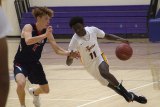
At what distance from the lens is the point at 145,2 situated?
16562 mm

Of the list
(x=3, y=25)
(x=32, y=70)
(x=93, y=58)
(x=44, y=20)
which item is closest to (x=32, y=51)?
(x=32, y=70)

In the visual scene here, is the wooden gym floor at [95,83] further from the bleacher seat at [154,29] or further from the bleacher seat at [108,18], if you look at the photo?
the bleacher seat at [108,18]

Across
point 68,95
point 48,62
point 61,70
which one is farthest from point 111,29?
point 68,95

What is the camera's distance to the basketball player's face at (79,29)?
21.3 ft

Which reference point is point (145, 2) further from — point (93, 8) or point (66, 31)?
point (66, 31)

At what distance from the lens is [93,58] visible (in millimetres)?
6586

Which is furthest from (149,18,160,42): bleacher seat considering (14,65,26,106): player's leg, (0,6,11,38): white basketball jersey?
(0,6,11,38): white basketball jersey

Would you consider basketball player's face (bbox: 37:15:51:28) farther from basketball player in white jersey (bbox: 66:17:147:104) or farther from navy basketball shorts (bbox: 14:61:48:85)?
navy basketball shorts (bbox: 14:61:48:85)

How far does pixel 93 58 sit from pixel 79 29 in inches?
19.2

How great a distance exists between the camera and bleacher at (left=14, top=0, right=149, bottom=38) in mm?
16156

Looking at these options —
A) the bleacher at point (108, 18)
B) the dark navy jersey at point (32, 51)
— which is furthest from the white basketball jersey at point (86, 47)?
the bleacher at point (108, 18)

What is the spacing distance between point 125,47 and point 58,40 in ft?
34.9

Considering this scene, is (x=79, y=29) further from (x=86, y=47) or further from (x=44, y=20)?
(x=44, y=20)

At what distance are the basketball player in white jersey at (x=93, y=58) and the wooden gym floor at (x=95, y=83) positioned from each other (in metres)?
0.37
